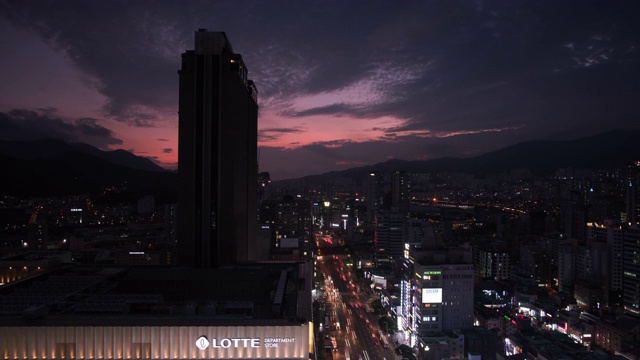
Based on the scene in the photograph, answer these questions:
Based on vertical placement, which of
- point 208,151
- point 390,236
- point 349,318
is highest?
point 208,151

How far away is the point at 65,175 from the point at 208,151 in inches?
2456

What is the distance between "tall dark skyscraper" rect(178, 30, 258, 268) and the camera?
62.2 ft

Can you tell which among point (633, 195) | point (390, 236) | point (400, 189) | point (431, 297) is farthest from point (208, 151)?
point (400, 189)

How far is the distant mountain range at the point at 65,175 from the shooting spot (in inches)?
2256

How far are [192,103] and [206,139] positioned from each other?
5.48 ft

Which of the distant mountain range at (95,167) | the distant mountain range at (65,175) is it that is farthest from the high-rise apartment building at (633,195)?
the distant mountain range at (65,175)

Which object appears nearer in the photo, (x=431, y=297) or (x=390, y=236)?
(x=431, y=297)

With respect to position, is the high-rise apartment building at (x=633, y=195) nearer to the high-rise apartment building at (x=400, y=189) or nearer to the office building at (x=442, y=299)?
the office building at (x=442, y=299)

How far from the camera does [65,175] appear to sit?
70.1 metres

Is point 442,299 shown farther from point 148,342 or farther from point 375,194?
point 375,194

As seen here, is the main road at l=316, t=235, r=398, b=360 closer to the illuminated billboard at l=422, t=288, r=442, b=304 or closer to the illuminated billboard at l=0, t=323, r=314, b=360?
the illuminated billboard at l=422, t=288, r=442, b=304

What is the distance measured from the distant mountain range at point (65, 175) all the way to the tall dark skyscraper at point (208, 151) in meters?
47.5

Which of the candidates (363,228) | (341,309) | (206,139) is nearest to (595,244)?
(341,309)

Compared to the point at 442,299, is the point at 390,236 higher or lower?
lower
